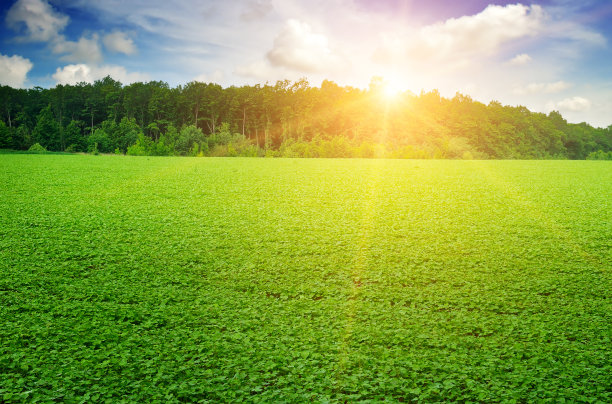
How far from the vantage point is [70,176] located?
11.3 metres

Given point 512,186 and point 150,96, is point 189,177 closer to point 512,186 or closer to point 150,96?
point 512,186

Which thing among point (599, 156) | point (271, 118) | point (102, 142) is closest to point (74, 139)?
point (102, 142)

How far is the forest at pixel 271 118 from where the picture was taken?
44656 millimetres

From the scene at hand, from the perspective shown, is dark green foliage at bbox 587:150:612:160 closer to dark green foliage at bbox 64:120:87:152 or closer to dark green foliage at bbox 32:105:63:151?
dark green foliage at bbox 64:120:87:152

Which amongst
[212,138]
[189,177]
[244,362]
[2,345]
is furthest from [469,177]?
[212,138]

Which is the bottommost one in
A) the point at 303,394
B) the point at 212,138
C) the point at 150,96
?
the point at 303,394

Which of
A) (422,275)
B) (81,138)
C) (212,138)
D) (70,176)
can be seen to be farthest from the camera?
(81,138)

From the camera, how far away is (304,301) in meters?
3.81

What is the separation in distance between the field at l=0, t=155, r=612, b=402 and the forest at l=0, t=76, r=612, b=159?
35.7 metres

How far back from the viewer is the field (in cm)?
262

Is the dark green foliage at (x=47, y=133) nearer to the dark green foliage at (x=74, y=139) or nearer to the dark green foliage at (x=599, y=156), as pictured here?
the dark green foliage at (x=74, y=139)

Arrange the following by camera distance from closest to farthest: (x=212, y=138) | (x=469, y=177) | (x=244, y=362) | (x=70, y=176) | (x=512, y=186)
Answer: (x=244, y=362), (x=512, y=186), (x=70, y=176), (x=469, y=177), (x=212, y=138)

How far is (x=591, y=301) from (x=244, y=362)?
317 centimetres

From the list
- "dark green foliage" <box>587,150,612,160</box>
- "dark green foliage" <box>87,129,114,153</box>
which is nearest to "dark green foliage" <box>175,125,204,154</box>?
"dark green foliage" <box>87,129,114,153</box>
